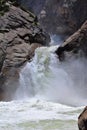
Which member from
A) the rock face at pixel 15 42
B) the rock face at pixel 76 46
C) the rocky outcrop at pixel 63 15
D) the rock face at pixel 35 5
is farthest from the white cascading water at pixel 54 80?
the rock face at pixel 35 5

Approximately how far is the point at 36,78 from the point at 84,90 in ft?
11.7

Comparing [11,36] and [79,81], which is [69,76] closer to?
[79,81]

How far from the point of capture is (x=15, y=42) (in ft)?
93.0

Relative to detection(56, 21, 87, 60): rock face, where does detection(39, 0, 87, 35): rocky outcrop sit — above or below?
below

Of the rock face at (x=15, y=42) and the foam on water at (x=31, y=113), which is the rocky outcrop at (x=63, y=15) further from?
the foam on water at (x=31, y=113)

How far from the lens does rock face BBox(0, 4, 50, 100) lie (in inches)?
1030

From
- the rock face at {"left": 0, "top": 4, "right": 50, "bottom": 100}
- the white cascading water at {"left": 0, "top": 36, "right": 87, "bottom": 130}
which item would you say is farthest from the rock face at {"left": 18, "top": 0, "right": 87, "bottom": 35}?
the white cascading water at {"left": 0, "top": 36, "right": 87, "bottom": 130}

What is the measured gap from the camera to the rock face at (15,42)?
2617 cm

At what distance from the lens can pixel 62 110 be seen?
20109 mm

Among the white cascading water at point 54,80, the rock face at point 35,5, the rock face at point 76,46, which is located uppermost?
the rock face at point 76,46

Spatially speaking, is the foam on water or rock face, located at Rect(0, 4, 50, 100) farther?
rock face, located at Rect(0, 4, 50, 100)

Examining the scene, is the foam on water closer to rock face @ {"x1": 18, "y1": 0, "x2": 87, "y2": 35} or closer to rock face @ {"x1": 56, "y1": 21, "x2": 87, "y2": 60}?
rock face @ {"x1": 56, "y1": 21, "x2": 87, "y2": 60}

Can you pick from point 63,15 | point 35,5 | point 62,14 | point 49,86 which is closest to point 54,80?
point 49,86

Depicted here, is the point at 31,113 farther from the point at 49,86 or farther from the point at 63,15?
the point at 63,15
